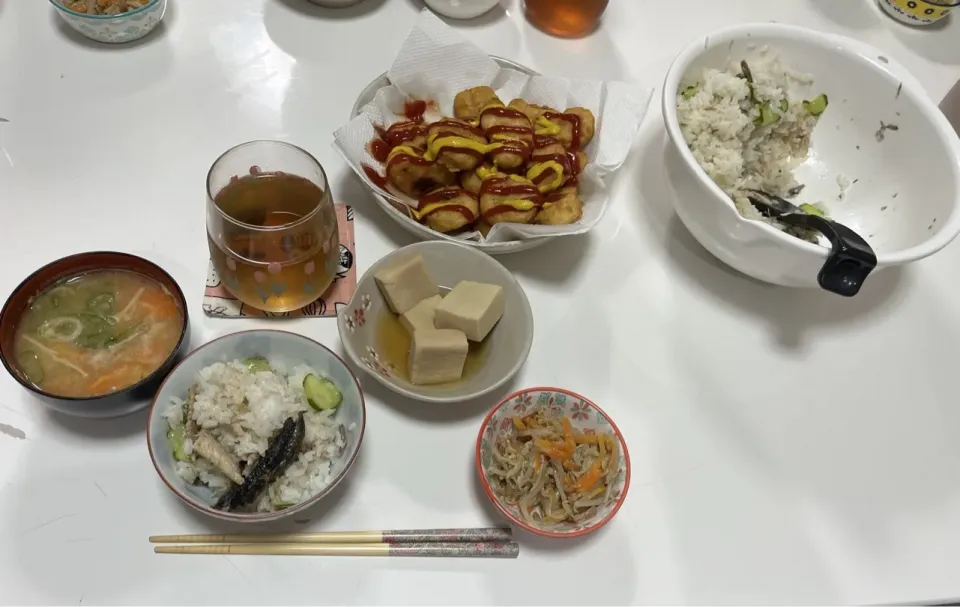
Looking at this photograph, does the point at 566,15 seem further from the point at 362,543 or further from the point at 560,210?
the point at 362,543

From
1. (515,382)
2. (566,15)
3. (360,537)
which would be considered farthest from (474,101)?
(360,537)

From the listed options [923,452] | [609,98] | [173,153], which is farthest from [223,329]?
[923,452]

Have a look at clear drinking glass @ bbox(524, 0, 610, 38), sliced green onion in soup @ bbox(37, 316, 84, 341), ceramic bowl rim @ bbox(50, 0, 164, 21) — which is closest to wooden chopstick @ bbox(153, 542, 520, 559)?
sliced green onion in soup @ bbox(37, 316, 84, 341)

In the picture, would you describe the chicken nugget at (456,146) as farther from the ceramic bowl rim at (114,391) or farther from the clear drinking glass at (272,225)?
the ceramic bowl rim at (114,391)

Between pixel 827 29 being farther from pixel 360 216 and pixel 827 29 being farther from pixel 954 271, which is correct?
pixel 360 216

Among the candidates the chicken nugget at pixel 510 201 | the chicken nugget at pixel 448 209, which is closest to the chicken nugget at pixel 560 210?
the chicken nugget at pixel 510 201

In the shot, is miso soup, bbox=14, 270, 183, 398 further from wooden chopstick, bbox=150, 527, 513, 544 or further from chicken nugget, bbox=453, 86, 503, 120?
chicken nugget, bbox=453, 86, 503, 120
